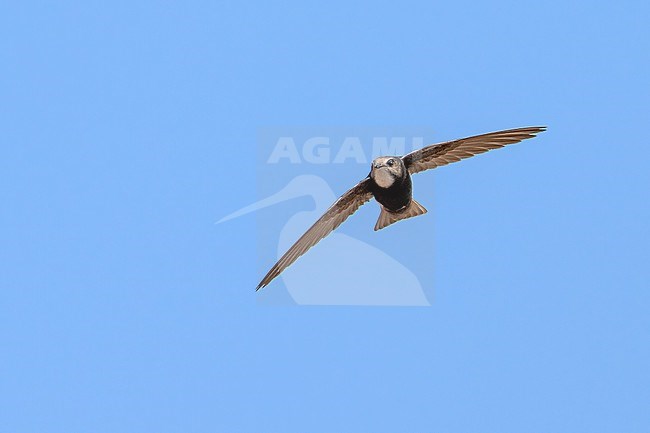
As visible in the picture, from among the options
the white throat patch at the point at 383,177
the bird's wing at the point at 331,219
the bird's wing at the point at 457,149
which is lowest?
the bird's wing at the point at 331,219

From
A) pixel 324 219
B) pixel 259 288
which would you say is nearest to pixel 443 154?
pixel 324 219

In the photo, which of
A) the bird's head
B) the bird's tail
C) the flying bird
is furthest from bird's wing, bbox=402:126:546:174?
the bird's tail

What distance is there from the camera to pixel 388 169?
7254 mm

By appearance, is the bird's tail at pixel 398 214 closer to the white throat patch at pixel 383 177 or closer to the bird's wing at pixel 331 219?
the bird's wing at pixel 331 219

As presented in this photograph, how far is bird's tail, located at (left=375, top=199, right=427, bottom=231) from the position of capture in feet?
25.3

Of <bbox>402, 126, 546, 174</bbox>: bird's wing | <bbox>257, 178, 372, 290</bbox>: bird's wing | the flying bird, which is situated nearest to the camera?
<bbox>402, 126, 546, 174</bbox>: bird's wing

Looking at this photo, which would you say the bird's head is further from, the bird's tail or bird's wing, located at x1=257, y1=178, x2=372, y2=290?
the bird's tail

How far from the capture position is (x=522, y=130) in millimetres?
7020

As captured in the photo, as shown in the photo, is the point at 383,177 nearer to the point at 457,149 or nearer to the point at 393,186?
the point at 393,186

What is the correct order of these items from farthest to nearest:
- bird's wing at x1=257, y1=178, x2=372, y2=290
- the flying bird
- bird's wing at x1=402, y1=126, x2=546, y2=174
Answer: bird's wing at x1=257, y1=178, x2=372, y2=290
the flying bird
bird's wing at x1=402, y1=126, x2=546, y2=174

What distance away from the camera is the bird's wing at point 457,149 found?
7120mm

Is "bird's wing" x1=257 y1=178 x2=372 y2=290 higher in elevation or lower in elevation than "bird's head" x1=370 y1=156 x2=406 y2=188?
lower

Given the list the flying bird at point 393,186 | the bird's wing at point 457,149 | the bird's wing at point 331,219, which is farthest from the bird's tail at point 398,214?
the bird's wing at point 457,149

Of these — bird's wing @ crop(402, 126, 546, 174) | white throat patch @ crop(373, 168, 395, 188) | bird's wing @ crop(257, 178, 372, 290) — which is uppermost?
bird's wing @ crop(402, 126, 546, 174)
